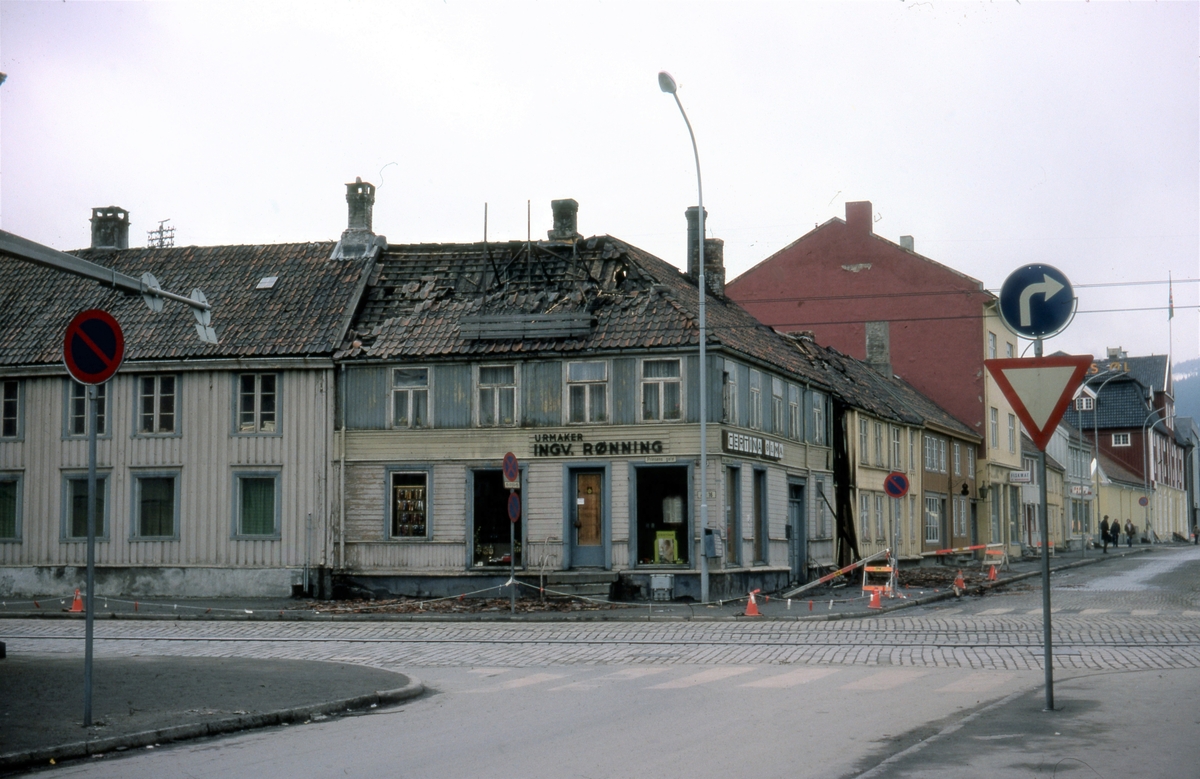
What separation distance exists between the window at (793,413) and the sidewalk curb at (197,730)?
77.0 feet

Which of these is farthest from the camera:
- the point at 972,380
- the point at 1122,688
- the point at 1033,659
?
the point at 972,380

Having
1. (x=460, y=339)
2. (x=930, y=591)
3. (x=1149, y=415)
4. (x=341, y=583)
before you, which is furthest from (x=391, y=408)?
(x=1149, y=415)

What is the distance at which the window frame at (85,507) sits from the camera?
33188 mm

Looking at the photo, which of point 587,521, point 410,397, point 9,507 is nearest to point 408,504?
point 410,397

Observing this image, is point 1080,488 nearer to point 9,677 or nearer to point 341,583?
point 341,583

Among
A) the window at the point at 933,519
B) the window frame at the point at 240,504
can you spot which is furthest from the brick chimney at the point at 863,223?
the window frame at the point at 240,504

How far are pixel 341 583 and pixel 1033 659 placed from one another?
62.2ft

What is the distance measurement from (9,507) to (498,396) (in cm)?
1305

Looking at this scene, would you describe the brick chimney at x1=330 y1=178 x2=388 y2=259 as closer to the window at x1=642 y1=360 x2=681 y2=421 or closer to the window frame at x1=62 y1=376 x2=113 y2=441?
the window frame at x1=62 y1=376 x2=113 y2=441

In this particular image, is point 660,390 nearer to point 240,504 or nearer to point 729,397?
point 729,397

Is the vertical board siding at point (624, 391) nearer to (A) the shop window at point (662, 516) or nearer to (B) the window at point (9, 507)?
(A) the shop window at point (662, 516)

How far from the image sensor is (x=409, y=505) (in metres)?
32.1

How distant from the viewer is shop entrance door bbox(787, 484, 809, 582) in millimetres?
35844

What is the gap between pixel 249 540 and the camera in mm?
32188
